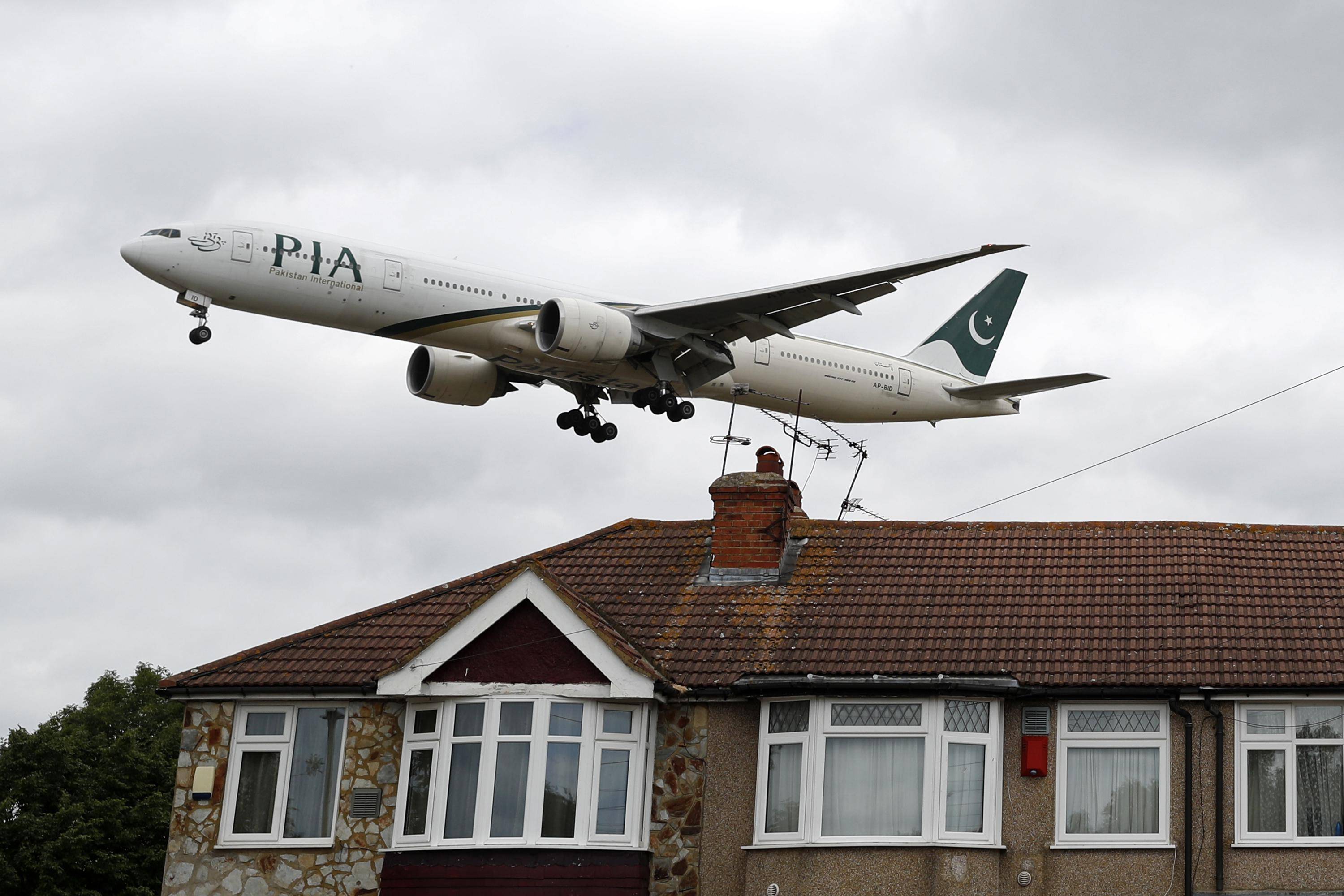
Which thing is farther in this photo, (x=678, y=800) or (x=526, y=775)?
(x=678, y=800)

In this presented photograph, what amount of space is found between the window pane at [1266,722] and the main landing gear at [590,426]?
23.2m

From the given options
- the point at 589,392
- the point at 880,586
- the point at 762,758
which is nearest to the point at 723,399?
the point at 589,392

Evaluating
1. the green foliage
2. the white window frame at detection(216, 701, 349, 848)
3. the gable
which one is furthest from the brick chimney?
the green foliage

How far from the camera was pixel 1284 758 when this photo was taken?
19797mm

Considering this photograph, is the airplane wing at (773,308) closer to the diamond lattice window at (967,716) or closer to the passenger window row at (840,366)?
the passenger window row at (840,366)

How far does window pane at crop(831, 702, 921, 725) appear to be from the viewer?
67.0ft

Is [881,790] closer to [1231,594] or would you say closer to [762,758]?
[762,758]

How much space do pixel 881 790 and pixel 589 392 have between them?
22.0m

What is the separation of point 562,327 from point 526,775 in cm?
1516

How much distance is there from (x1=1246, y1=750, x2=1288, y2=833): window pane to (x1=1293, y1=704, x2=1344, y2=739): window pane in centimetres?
38

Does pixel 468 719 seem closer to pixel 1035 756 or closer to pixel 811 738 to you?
pixel 811 738

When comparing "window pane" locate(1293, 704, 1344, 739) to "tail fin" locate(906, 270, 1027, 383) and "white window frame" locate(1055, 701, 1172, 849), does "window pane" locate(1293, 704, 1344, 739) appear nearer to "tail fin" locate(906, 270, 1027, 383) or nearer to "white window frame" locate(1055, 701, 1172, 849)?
"white window frame" locate(1055, 701, 1172, 849)

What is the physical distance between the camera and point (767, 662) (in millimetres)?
21359

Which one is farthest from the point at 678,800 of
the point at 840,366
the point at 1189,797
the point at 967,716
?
the point at 840,366
